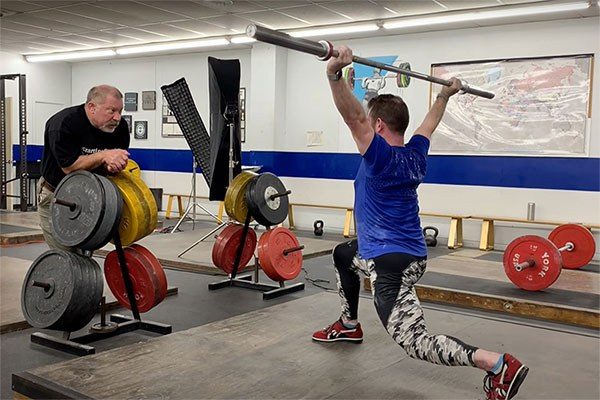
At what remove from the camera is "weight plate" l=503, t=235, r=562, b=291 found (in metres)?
3.86

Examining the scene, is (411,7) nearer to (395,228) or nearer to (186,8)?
(186,8)

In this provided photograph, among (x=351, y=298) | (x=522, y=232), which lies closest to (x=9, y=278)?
(x=351, y=298)

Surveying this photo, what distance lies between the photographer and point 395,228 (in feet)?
7.43

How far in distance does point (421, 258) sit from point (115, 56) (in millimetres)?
8029

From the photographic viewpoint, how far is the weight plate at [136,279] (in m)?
2.96

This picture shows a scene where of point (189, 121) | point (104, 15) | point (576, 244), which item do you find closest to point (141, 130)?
point (104, 15)

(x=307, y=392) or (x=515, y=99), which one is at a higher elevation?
(x=515, y=99)

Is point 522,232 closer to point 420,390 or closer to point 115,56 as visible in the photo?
point 420,390

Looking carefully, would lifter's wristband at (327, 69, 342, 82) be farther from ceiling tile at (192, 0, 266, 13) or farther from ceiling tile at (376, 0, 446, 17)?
ceiling tile at (192, 0, 266, 13)

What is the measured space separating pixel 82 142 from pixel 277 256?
1.51 metres

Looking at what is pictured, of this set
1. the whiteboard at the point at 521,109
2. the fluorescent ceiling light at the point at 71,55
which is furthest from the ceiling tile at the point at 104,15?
the whiteboard at the point at 521,109

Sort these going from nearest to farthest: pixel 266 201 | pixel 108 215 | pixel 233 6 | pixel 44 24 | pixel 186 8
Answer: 1. pixel 108 215
2. pixel 266 201
3. pixel 233 6
4. pixel 186 8
5. pixel 44 24

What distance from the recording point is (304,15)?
618 cm

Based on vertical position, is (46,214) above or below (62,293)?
above
